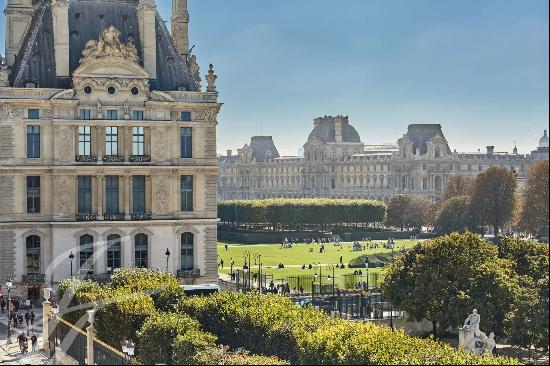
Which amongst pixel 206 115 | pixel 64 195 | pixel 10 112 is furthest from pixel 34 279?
pixel 206 115

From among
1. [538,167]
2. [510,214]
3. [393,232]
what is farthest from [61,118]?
[393,232]

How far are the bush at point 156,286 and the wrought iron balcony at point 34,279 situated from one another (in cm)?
1315

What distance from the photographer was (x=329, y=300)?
204 ft

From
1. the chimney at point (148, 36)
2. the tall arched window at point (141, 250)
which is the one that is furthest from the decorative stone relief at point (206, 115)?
the tall arched window at point (141, 250)

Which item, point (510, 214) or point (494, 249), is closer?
point (494, 249)

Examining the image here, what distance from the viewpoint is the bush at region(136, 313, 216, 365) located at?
1443 inches

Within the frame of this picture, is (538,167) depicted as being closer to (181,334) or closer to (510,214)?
(510,214)

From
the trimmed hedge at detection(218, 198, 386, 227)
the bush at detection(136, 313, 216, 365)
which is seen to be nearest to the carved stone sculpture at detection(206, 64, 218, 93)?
the bush at detection(136, 313, 216, 365)

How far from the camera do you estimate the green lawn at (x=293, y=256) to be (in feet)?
292

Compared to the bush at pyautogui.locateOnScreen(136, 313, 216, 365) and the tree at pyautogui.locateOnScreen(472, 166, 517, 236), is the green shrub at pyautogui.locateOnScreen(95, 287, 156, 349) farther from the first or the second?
the tree at pyautogui.locateOnScreen(472, 166, 517, 236)

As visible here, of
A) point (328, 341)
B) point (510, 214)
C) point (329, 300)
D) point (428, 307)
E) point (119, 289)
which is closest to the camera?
point (328, 341)

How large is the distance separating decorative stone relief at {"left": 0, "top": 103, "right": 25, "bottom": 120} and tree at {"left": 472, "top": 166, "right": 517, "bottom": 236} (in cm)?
7917

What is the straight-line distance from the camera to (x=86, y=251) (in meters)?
63.8

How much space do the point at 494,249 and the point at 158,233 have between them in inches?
863
